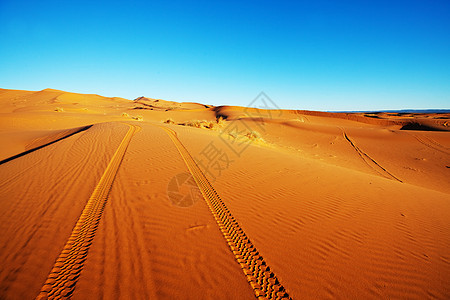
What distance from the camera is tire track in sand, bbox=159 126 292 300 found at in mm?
2133

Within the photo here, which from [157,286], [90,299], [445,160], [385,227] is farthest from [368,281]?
[445,160]

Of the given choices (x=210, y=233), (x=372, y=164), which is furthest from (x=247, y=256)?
(x=372, y=164)

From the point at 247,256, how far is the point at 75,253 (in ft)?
7.37

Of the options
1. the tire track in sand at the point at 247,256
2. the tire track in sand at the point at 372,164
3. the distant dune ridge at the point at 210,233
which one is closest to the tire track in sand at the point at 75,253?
the distant dune ridge at the point at 210,233

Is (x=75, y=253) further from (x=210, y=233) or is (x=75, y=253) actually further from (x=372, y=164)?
(x=372, y=164)

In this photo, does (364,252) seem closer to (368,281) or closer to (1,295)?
(368,281)

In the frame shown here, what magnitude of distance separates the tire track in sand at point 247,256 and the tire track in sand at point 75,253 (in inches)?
74.1

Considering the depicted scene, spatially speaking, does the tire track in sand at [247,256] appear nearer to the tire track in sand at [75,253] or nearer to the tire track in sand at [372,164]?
the tire track in sand at [75,253]

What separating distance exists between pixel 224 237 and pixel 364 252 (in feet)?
6.67

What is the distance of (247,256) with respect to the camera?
2.58 metres

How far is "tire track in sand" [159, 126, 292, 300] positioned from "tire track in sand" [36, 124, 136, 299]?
1882mm

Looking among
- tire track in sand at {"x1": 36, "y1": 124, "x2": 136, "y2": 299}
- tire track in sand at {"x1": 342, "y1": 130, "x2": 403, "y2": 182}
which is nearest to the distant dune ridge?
tire track in sand at {"x1": 36, "y1": 124, "x2": 136, "y2": 299}

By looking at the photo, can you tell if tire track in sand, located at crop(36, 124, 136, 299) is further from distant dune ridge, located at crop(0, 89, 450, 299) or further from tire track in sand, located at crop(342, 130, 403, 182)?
tire track in sand, located at crop(342, 130, 403, 182)

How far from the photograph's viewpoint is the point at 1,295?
191cm
